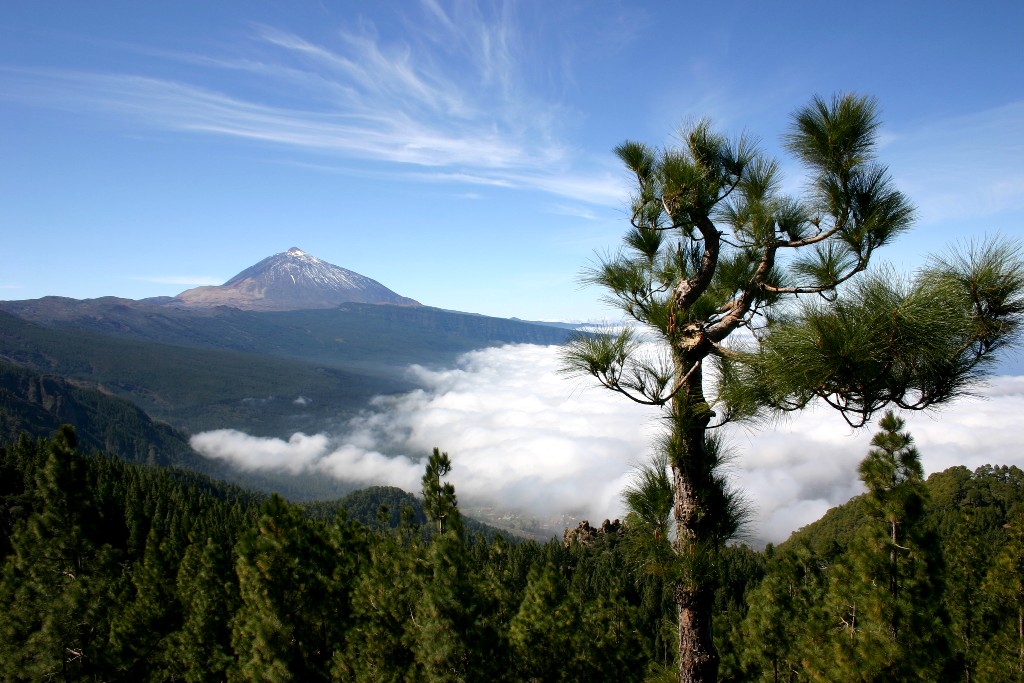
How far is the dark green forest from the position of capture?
9.05m

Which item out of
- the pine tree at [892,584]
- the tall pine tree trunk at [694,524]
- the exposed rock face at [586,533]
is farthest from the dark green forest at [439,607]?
the exposed rock face at [586,533]

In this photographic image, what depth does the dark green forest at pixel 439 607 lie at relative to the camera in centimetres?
905

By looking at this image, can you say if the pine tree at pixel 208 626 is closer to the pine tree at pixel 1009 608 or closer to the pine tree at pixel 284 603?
the pine tree at pixel 284 603

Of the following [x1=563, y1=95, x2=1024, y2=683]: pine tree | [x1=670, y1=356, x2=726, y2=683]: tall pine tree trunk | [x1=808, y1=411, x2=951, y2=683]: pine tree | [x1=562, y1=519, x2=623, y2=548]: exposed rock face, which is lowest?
[x1=562, y1=519, x2=623, y2=548]: exposed rock face

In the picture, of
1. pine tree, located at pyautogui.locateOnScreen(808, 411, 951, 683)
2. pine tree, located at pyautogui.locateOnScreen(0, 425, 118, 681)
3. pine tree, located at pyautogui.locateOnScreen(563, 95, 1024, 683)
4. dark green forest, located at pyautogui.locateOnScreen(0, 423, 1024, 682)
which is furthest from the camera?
pine tree, located at pyautogui.locateOnScreen(0, 425, 118, 681)

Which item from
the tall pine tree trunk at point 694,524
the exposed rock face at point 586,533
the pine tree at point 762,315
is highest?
the pine tree at point 762,315

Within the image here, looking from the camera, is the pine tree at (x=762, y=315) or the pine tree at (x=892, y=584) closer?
the pine tree at (x=762, y=315)

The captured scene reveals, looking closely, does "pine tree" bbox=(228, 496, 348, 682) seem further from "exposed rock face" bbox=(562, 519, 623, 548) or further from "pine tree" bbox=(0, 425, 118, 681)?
"exposed rock face" bbox=(562, 519, 623, 548)

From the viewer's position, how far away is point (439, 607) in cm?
1140

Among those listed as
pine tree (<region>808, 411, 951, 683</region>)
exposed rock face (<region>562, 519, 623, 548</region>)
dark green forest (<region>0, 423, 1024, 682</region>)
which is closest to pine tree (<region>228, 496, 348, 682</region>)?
dark green forest (<region>0, 423, 1024, 682</region>)

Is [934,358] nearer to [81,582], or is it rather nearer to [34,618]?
[81,582]

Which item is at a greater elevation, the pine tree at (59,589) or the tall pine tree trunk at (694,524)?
the tall pine tree trunk at (694,524)

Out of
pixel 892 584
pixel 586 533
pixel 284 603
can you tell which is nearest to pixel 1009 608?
pixel 892 584

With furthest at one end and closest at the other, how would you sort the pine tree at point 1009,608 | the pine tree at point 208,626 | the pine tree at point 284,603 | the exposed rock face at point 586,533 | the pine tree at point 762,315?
the exposed rock face at point 586,533 → the pine tree at point 208,626 → the pine tree at point 1009,608 → the pine tree at point 284,603 → the pine tree at point 762,315
